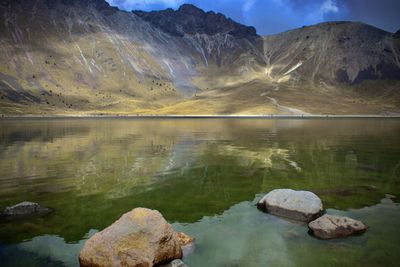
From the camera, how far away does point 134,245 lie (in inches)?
508

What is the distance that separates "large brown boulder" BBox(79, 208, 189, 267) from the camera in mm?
12555

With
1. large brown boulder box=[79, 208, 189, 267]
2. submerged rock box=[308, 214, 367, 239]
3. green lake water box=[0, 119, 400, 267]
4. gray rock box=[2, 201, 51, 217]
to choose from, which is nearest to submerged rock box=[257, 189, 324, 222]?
green lake water box=[0, 119, 400, 267]

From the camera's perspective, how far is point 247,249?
1500cm

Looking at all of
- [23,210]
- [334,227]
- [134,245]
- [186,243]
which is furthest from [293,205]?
[23,210]

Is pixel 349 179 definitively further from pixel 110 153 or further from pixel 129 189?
pixel 110 153

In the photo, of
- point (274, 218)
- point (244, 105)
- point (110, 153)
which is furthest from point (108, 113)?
point (274, 218)

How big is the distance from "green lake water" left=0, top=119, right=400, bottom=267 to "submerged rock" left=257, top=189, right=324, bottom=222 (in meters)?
0.62

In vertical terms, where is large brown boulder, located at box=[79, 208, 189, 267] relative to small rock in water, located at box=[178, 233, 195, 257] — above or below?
above

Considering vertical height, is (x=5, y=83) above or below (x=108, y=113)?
above

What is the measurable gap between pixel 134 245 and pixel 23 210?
867 centimetres

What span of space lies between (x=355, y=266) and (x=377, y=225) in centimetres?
486

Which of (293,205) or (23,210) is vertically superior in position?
(293,205)

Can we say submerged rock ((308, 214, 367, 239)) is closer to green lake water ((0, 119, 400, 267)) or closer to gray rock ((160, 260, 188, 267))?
green lake water ((0, 119, 400, 267))

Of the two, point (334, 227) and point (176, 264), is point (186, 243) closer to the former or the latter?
point (176, 264)
